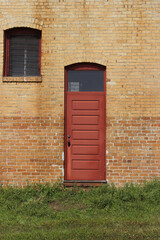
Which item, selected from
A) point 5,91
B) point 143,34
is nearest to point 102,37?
point 143,34

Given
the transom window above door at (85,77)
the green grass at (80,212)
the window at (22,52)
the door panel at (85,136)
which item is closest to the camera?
the green grass at (80,212)

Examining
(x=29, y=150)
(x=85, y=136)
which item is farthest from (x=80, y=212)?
(x=29, y=150)

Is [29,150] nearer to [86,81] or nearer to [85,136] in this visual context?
[85,136]

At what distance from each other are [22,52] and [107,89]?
8.78ft

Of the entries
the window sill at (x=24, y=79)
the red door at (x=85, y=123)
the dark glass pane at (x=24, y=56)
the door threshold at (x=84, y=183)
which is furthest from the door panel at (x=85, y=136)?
the dark glass pane at (x=24, y=56)

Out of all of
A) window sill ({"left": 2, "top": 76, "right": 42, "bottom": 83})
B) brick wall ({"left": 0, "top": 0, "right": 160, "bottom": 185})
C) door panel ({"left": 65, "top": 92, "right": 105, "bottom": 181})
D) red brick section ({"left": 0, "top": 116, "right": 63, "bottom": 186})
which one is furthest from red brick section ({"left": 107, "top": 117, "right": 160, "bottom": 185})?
window sill ({"left": 2, "top": 76, "right": 42, "bottom": 83})

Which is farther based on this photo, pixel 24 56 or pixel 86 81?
pixel 24 56

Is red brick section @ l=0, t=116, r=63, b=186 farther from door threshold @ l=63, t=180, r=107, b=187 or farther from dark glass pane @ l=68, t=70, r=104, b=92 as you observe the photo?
dark glass pane @ l=68, t=70, r=104, b=92

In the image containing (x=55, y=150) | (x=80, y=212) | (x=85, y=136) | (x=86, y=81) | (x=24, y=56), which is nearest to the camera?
(x=80, y=212)

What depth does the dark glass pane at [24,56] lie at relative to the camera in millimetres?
6891

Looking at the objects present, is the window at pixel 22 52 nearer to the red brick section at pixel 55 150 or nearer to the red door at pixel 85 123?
the red door at pixel 85 123

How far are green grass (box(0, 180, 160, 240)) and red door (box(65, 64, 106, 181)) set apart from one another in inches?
23.3

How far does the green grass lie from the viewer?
4.07 m

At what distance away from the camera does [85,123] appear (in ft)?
21.9
